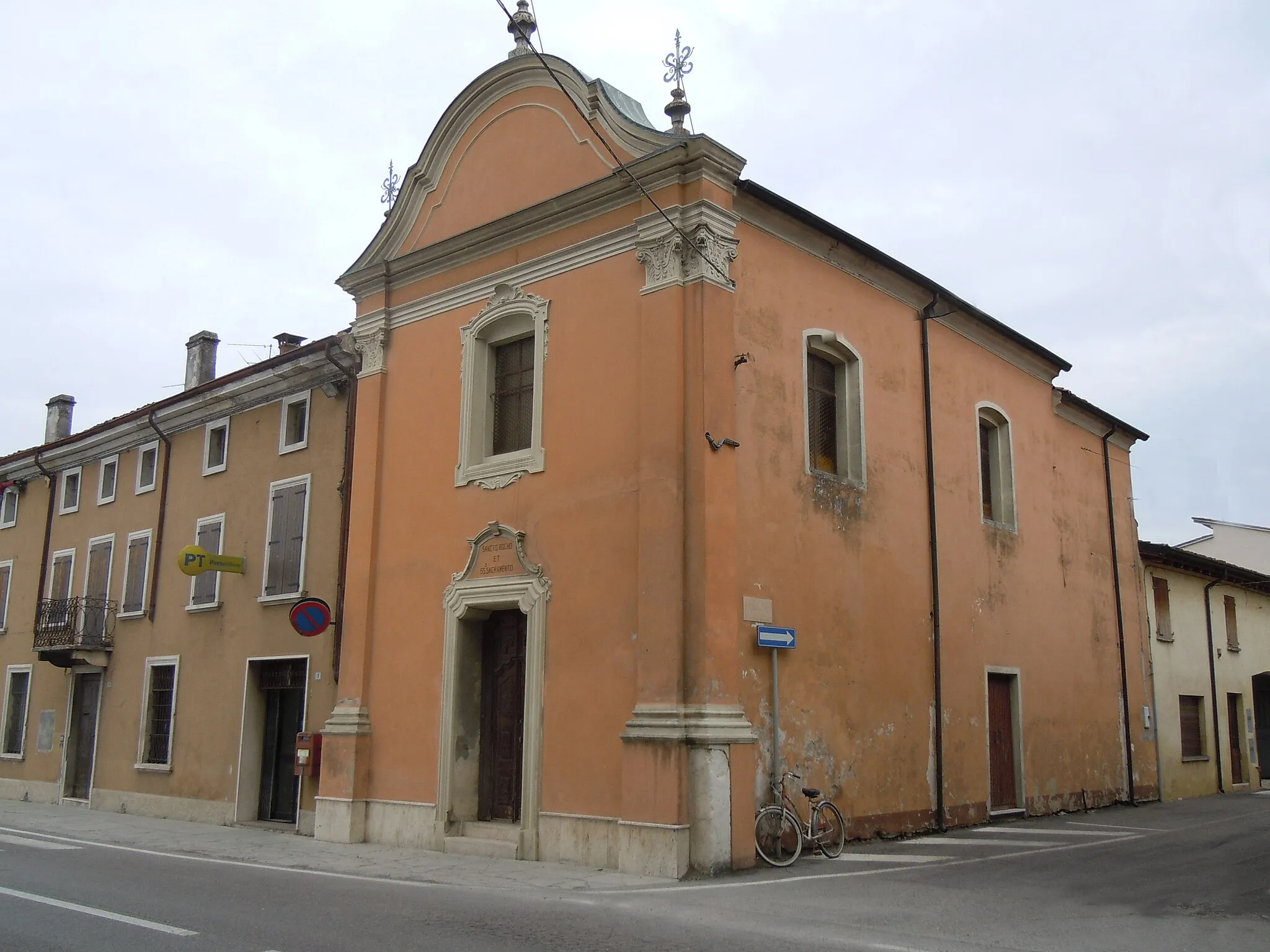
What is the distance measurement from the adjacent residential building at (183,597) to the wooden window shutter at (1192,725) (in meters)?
17.2

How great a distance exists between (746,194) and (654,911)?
8206mm

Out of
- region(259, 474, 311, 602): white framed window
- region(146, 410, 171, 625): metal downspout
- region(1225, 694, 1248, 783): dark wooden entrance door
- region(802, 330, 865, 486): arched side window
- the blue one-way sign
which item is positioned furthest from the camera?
region(1225, 694, 1248, 783): dark wooden entrance door

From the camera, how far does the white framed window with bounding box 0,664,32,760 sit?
2366cm

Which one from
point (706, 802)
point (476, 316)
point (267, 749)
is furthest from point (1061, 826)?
point (267, 749)

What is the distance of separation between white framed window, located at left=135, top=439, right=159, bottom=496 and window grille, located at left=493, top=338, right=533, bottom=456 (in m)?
10.0

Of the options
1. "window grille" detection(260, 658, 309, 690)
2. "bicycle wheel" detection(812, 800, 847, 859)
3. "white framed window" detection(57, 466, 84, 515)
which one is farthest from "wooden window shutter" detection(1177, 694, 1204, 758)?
"white framed window" detection(57, 466, 84, 515)

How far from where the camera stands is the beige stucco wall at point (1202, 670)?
72.8ft

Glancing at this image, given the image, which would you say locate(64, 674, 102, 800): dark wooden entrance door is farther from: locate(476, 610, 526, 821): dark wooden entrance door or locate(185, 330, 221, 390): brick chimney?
locate(476, 610, 526, 821): dark wooden entrance door

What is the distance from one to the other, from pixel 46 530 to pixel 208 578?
7.48 m

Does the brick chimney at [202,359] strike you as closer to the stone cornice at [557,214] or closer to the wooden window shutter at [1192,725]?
the stone cornice at [557,214]

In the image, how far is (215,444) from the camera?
20.4m

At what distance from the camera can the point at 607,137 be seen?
13.7 metres

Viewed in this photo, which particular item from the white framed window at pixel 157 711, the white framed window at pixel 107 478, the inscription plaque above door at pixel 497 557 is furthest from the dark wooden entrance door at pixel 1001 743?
the white framed window at pixel 107 478

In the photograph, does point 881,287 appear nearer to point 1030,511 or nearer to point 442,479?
point 1030,511
